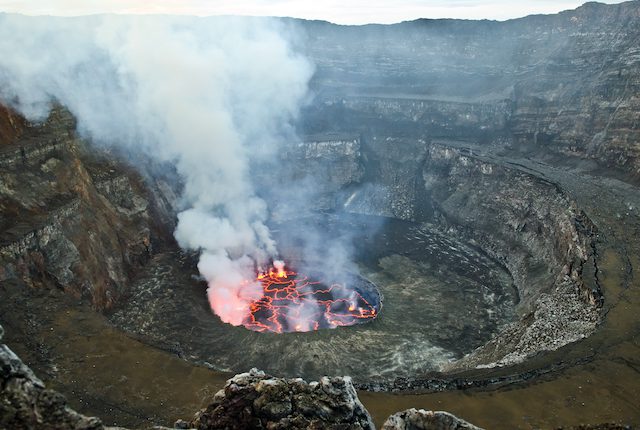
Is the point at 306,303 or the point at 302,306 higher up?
the point at 306,303

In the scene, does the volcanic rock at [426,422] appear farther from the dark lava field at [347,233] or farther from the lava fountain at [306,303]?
the lava fountain at [306,303]

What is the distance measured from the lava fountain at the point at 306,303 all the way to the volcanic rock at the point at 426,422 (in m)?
28.3

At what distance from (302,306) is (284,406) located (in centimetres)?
3330

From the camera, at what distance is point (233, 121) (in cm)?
6775

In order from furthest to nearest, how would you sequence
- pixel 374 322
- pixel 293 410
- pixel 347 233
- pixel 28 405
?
1. pixel 347 233
2. pixel 374 322
3. pixel 293 410
4. pixel 28 405

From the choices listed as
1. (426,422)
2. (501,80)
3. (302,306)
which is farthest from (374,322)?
(501,80)

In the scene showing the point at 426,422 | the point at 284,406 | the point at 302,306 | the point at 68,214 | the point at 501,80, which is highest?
the point at 501,80

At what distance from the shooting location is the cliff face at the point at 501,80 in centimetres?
6366

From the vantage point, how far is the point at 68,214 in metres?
42.5

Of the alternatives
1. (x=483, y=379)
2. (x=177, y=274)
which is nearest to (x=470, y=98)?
(x=177, y=274)

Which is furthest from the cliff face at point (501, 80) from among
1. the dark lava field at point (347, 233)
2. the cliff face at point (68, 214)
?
the cliff face at point (68, 214)

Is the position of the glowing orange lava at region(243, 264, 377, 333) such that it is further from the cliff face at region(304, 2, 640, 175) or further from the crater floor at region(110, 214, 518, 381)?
the cliff face at region(304, 2, 640, 175)

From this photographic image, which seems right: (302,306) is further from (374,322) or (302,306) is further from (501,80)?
(501,80)

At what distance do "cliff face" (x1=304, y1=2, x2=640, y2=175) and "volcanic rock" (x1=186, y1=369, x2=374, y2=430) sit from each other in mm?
55612
